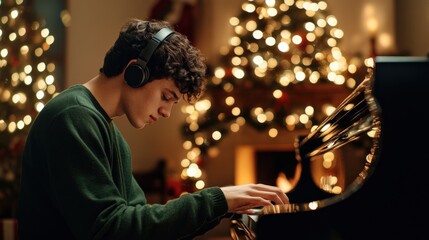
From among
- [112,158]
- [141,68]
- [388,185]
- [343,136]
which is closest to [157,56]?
[141,68]

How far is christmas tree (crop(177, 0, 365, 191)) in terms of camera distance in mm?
Result: 5715

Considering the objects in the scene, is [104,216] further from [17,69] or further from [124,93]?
[17,69]

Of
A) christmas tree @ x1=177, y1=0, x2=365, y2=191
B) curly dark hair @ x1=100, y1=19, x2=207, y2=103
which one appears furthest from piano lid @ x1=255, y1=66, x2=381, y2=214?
christmas tree @ x1=177, y1=0, x2=365, y2=191

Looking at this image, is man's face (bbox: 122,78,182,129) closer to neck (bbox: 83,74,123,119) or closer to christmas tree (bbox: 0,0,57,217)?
neck (bbox: 83,74,123,119)

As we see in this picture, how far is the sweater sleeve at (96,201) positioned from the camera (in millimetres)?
1499

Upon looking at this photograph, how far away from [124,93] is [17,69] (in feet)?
11.7

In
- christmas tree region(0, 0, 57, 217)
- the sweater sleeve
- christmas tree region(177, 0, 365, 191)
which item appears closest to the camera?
the sweater sleeve

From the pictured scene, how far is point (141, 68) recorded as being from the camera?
1.70 metres

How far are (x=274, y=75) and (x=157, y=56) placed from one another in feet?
13.3

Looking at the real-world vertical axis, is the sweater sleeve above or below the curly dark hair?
below

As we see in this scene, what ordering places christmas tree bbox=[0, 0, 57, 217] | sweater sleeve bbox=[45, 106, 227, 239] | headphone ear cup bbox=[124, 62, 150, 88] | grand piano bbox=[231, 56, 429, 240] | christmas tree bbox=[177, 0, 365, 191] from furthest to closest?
christmas tree bbox=[177, 0, 365, 191] → christmas tree bbox=[0, 0, 57, 217] → headphone ear cup bbox=[124, 62, 150, 88] → sweater sleeve bbox=[45, 106, 227, 239] → grand piano bbox=[231, 56, 429, 240]

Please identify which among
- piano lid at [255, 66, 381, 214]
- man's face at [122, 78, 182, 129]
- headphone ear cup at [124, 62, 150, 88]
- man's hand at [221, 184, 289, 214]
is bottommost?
man's hand at [221, 184, 289, 214]

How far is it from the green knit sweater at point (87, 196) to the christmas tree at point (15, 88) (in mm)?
3609

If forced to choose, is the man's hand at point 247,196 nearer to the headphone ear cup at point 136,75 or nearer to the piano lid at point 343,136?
the piano lid at point 343,136
